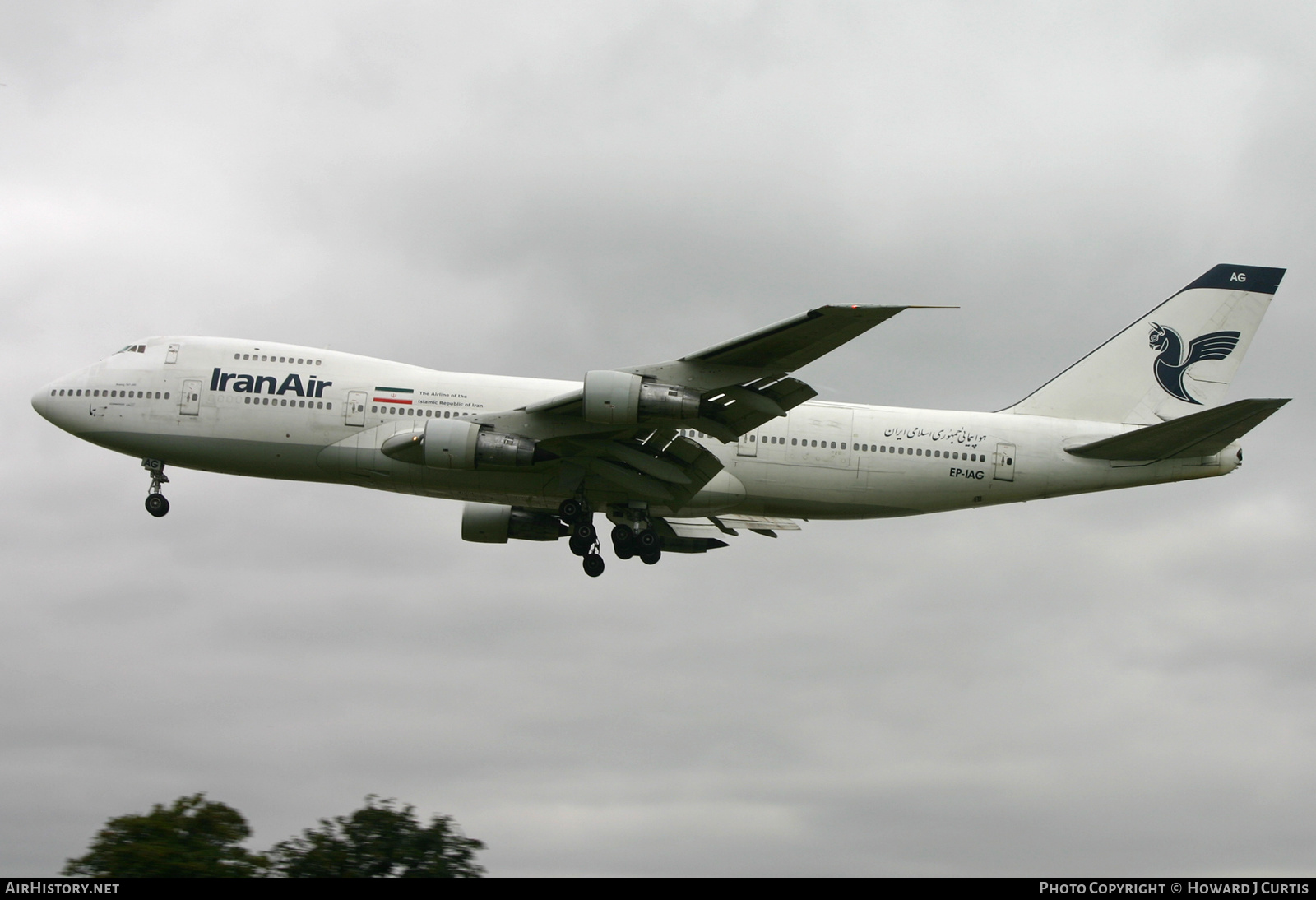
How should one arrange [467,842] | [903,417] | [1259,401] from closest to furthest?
[1259,401], [903,417], [467,842]

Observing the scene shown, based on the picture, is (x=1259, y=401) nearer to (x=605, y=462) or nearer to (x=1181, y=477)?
(x=1181, y=477)

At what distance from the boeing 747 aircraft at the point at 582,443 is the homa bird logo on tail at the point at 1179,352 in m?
1.36

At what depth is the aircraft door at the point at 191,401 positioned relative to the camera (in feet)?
116

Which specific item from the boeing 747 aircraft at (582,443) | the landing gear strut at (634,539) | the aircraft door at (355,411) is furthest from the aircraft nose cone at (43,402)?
the landing gear strut at (634,539)

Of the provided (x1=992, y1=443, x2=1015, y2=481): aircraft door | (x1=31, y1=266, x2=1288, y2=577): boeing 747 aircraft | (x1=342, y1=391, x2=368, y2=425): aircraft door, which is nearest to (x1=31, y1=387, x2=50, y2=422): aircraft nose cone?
(x1=31, y1=266, x2=1288, y2=577): boeing 747 aircraft

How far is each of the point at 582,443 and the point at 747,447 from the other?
496cm

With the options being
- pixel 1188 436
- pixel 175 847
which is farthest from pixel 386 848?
pixel 1188 436

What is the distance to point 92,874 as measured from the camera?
36875 millimetres

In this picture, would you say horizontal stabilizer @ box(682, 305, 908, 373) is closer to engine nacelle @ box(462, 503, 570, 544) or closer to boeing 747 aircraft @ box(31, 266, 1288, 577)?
boeing 747 aircraft @ box(31, 266, 1288, 577)

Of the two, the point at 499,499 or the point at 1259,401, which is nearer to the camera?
the point at 1259,401

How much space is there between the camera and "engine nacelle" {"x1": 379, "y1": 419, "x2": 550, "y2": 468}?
3250 cm

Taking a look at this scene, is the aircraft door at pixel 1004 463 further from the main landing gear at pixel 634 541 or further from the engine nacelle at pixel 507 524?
the engine nacelle at pixel 507 524
